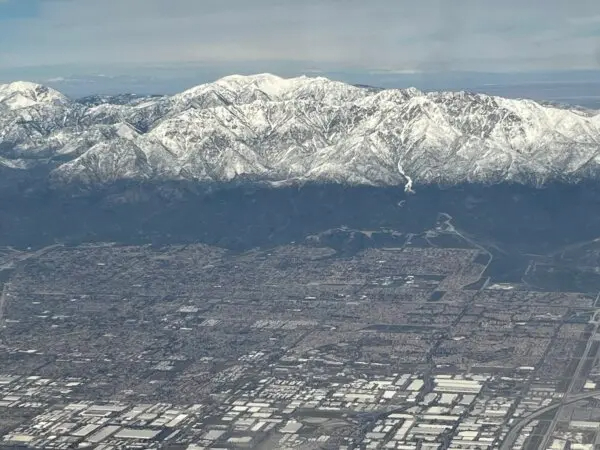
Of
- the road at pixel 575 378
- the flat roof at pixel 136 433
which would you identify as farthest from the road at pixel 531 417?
the flat roof at pixel 136 433

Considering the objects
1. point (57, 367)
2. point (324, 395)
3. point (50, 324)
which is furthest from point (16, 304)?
point (324, 395)

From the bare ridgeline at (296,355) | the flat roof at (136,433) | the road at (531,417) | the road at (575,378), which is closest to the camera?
the road at (531,417)

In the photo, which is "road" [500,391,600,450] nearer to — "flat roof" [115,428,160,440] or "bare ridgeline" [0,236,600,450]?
"bare ridgeline" [0,236,600,450]

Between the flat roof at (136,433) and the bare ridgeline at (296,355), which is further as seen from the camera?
the bare ridgeline at (296,355)

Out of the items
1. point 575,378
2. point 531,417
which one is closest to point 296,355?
point 575,378

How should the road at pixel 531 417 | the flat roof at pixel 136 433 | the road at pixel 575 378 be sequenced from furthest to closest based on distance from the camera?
the flat roof at pixel 136 433
the road at pixel 575 378
the road at pixel 531 417

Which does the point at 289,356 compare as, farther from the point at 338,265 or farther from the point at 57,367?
the point at 338,265

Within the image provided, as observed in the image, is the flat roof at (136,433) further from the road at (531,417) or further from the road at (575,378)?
the road at (575,378)

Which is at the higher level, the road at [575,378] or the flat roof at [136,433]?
the flat roof at [136,433]

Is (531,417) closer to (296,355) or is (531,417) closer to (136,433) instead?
(296,355)
